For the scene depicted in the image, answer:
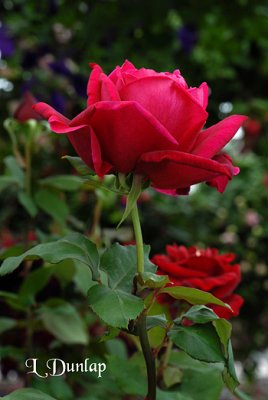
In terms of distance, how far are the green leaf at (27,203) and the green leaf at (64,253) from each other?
0.32 meters

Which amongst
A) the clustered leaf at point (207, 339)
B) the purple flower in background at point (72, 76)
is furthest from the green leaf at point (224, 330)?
the purple flower in background at point (72, 76)

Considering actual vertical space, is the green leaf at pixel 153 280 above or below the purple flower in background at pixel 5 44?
above

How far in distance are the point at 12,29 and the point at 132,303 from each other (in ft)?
5.21

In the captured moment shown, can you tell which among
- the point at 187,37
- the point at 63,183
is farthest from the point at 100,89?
the point at 187,37

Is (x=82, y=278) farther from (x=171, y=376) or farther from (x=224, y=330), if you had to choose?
(x=224, y=330)

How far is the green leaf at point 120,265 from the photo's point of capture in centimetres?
46

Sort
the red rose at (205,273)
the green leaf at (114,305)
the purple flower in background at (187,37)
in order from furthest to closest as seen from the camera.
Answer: the purple flower in background at (187,37), the red rose at (205,273), the green leaf at (114,305)

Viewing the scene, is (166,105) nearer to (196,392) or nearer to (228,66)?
(196,392)

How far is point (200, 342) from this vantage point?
1.45 feet

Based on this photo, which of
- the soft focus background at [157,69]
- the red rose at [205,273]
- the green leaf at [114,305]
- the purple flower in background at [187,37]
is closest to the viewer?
the green leaf at [114,305]

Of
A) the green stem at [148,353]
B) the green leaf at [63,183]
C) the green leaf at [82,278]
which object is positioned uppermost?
the green stem at [148,353]

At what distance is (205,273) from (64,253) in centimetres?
17

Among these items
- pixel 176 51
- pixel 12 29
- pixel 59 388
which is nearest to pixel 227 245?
pixel 176 51

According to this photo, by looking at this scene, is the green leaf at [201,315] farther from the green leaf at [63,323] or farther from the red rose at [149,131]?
the green leaf at [63,323]
